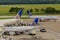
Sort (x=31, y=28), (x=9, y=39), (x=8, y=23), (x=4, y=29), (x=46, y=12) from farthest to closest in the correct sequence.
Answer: (x=46, y=12) < (x=8, y=23) < (x=31, y=28) < (x=4, y=29) < (x=9, y=39)

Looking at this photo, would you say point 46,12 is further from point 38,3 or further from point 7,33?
point 7,33

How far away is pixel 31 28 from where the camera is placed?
103 feet

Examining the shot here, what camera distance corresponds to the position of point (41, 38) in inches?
1153

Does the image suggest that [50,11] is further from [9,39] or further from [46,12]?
[9,39]

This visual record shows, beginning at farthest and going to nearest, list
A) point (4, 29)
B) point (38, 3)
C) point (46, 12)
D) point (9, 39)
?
1. point (38, 3)
2. point (46, 12)
3. point (4, 29)
4. point (9, 39)

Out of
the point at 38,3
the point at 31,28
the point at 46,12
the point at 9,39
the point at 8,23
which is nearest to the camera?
the point at 9,39

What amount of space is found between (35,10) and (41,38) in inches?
1562

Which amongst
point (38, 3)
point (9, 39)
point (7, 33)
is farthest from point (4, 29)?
point (38, 3)

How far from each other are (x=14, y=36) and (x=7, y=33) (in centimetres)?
100

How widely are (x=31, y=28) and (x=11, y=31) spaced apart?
118 inches

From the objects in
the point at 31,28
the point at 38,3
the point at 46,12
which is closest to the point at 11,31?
the point at 31,28

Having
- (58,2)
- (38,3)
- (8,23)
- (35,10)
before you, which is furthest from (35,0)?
(8,23)

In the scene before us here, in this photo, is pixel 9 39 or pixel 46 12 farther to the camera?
pixel 46 12

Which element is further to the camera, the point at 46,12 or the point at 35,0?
the point at 35,0
